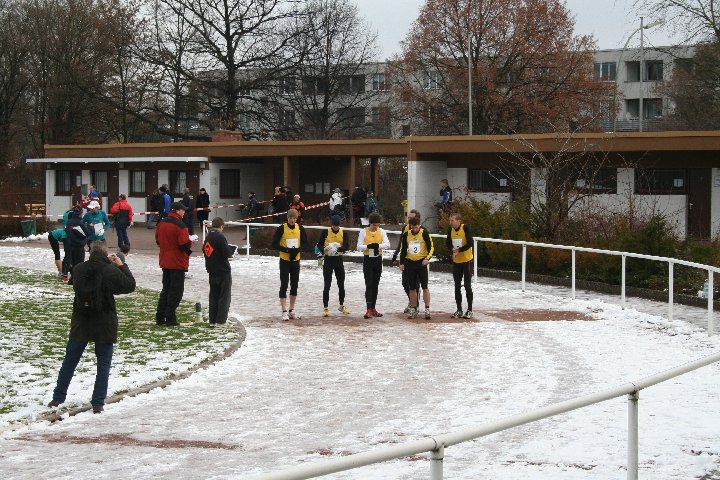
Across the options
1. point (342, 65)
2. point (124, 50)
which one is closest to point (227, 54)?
point (124, 50)

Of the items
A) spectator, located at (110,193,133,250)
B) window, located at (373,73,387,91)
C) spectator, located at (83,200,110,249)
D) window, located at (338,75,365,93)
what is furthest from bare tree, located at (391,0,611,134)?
spectator, located at (83,200,110,249)

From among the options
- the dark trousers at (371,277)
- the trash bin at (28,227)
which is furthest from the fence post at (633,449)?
the trash bin at (28,227)

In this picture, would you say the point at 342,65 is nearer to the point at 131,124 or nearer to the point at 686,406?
the point at 131,124

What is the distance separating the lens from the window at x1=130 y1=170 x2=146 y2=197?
4684 cm

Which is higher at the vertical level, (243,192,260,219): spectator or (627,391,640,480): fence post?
(243,192,260,219): spectator

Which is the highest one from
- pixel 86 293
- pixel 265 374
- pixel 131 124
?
pixel 131 124

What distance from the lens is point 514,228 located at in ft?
91.5

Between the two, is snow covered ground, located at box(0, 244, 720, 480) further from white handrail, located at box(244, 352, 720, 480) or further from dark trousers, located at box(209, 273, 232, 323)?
white handrail, located at box(244, 352, 720, 480)

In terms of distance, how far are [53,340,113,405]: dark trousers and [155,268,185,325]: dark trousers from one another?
5773 millimetres

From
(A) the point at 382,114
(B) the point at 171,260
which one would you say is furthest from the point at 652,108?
(B) the point at 171,260

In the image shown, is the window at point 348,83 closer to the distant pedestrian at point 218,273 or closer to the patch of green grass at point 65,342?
the patch of green grass at point 65,342

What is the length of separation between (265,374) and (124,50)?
49.8 metres

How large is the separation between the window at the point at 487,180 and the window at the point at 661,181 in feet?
14.7

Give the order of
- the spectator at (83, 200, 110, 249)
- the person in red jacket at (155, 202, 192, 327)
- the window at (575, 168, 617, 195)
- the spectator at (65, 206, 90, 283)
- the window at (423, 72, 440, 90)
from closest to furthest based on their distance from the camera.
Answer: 1. the person in red jacket at (155, 202, 192, 327)
2. the spectator at (65, 206, 90, 283)
3. the spectator at (83, 200, 110, 249)
4. the window at (575, 168, 617, 195)
5. the window at (423, 72, 440, 90)
